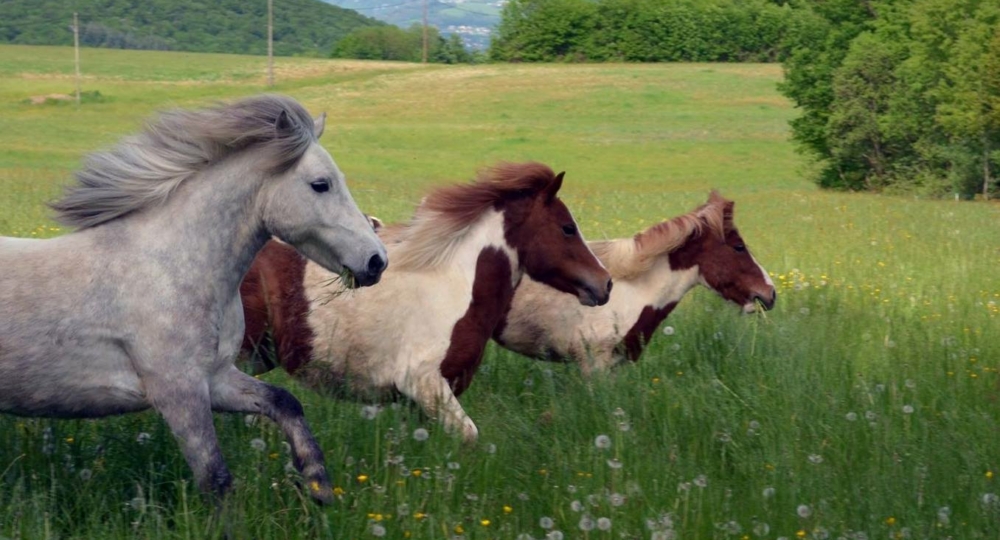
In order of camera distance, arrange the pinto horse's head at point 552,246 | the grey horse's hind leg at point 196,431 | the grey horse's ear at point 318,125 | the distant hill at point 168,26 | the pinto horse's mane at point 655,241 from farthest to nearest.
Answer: the distant hill at point 168,26 < the pinto horse's mane at point 655,241 < the pinto horse's head at point 552,246 < the grey horse's ear at point 318,125 < the grey horse's hind leg at point 196,431

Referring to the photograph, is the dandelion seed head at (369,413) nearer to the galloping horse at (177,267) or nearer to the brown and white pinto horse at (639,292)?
the galloping horse at (177,267)

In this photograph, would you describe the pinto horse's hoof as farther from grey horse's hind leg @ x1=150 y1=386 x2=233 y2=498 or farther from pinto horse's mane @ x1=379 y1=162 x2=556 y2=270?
pinto horse's mane @ x1=379 y1=162 x2=556 y2=270

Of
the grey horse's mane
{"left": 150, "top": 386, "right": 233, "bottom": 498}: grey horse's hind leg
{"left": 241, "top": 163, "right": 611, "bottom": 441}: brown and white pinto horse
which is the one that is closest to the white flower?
{"left": 241, "top": 163, "right": 611, "bottom": 441}: brown and white pinto horse

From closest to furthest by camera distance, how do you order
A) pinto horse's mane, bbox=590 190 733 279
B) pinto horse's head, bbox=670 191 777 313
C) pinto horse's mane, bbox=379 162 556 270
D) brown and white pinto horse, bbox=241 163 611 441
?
brown and white pinto horse, bbox=241 163 611 441, pinto horse's mane, bbox=379 162 556 270, pinto horse's mane, bbox=590 190 733 279, pinto horse's head, bbox=670 191 777 313

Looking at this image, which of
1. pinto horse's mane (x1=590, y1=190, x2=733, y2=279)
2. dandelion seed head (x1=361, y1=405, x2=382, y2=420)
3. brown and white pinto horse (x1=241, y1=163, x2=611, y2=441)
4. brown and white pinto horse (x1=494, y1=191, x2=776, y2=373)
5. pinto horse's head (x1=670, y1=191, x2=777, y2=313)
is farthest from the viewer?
pinto horse's head (x1=670, y1=191, x2=777, y2=313)

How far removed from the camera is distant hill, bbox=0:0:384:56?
120625mm

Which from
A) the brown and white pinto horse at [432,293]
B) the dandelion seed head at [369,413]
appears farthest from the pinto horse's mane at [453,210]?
the dandelion seed head at [369,413]

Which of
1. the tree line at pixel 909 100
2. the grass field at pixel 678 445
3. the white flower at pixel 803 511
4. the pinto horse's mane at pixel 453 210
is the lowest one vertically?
the tree line at pixel 909 100

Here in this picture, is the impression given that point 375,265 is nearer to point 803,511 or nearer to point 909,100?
point 803,511

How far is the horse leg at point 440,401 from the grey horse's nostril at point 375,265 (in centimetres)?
130

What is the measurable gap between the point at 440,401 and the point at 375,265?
1.48m

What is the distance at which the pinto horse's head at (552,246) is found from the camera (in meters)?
6.90

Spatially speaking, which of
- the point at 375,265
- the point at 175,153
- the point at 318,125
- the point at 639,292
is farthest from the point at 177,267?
the point at 639,292

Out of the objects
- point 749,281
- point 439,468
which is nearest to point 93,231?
point 439,468
